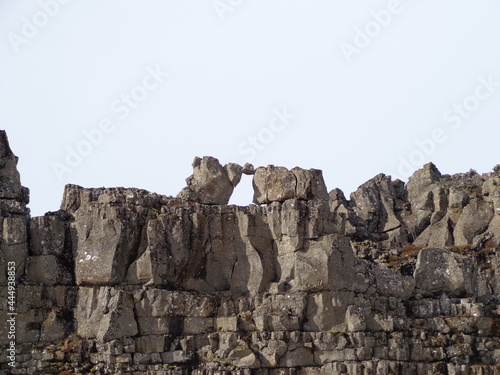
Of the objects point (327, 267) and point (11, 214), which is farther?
point (11, 214)

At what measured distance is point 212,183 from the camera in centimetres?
9525

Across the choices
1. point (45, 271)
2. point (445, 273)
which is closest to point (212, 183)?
point (45, 271)

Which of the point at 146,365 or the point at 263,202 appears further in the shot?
the point at 263,202

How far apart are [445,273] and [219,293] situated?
15.2m

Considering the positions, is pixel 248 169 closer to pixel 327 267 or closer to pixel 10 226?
pixel 327 267

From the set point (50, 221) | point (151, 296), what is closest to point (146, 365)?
point (151, 296)

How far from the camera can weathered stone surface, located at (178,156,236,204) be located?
312 ft

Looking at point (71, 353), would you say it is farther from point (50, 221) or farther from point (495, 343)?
point (495, 343)

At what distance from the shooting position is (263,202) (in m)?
94.6

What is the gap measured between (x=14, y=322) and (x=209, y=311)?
437 inches

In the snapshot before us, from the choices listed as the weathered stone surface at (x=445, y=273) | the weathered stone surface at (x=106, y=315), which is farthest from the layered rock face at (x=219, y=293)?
the weathered stone surface at (x=445, y=273)

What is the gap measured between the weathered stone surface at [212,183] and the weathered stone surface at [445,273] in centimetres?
1312

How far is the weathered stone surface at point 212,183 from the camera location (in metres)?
95.1

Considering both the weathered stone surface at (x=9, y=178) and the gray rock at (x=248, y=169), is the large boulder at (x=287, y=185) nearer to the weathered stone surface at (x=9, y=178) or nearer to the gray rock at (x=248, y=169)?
the gray rock at (x=248, y=169)
